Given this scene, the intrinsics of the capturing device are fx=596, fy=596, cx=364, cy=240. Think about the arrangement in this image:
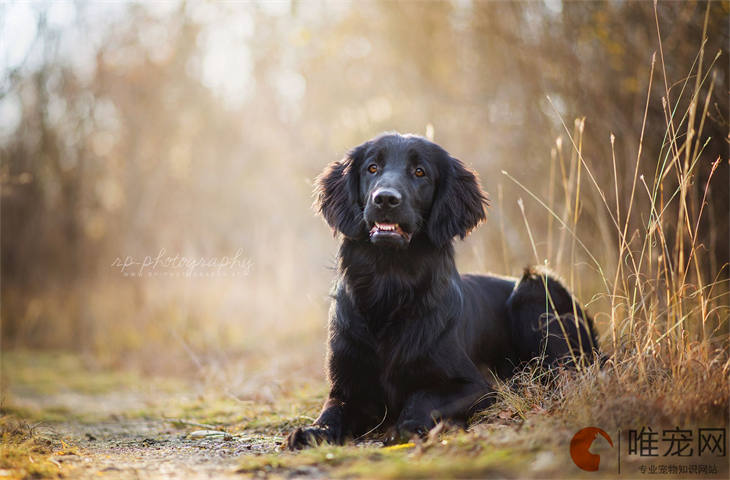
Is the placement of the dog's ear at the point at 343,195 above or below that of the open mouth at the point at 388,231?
above

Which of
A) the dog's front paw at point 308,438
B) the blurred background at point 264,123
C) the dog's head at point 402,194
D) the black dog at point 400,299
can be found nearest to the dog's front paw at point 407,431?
the black dog at point 400,299

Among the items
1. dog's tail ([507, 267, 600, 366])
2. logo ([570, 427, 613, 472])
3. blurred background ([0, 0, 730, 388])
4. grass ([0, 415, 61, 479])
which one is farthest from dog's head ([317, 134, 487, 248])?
blurred background ([0, 0, 730, 388])

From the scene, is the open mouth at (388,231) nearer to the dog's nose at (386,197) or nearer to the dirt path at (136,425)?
the dog's nose at (386,197)

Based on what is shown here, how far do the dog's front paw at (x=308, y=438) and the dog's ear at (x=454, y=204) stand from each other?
1.19 meters

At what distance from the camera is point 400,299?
328cm

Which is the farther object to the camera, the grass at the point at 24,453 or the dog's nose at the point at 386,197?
the dog's nose at the point at 386,197

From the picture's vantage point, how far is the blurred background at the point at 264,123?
22.8 feet

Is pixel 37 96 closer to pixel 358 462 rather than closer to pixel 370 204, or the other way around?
pixel 370 204

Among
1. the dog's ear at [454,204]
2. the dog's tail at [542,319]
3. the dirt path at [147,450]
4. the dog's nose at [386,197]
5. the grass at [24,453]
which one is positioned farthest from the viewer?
the dog's tail at [542,319]

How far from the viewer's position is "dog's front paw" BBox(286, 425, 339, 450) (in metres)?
2.82

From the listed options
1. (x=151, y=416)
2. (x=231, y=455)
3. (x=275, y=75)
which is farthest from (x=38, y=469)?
(x=275, y=75)

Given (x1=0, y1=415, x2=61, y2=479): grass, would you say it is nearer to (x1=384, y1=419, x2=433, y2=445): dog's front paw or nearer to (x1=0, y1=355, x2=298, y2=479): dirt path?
(x1=0, y1=355, x2=298, y2=479): dirt path

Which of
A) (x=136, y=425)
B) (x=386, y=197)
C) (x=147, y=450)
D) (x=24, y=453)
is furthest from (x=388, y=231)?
(x=136, y=425)

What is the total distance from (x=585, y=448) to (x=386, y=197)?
1486mm
